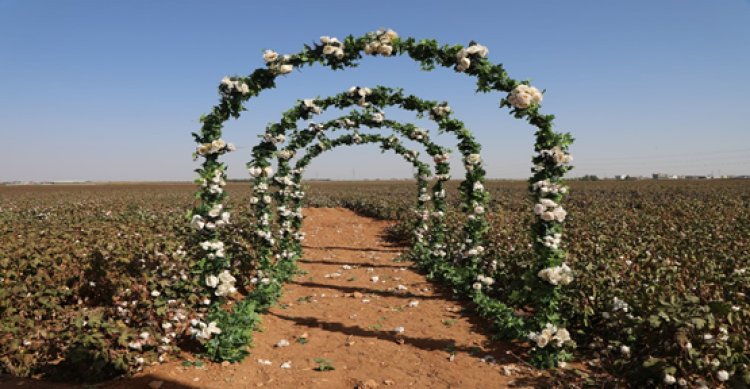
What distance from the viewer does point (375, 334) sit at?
761cm

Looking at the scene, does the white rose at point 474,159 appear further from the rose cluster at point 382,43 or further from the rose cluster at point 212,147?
the rose cluster at point 212,147

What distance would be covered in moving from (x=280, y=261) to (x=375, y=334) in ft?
19.7

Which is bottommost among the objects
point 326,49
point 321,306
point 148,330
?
point 321,306

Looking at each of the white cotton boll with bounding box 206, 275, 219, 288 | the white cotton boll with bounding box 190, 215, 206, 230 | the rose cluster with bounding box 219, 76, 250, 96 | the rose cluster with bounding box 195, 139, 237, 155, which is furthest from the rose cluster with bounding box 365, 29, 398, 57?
the white cotton boll with bounding box 206, 275, 219, 288

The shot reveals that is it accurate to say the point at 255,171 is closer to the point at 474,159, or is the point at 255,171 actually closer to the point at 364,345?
the point at 364,345

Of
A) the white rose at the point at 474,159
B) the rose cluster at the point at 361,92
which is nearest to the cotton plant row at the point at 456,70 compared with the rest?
the rose cluster at the point at 361,92

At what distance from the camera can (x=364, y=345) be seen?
7.08 meters

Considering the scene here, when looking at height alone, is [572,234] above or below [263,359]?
above

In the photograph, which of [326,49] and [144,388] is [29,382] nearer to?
[144,388]

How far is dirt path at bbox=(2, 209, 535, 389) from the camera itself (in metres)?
5.70

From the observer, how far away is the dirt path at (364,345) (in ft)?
18.7

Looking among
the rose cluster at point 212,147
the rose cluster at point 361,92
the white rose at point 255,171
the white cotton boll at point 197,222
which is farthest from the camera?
the rose cluster at point 361,92

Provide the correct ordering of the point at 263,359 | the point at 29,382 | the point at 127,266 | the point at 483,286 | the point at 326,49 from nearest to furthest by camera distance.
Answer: the point at 29,382
the point at 263,359
the point at 326,49
the point at 127,266
the point at 483,286

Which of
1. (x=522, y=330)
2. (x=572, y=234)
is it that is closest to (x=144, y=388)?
(x=522, y=330)
